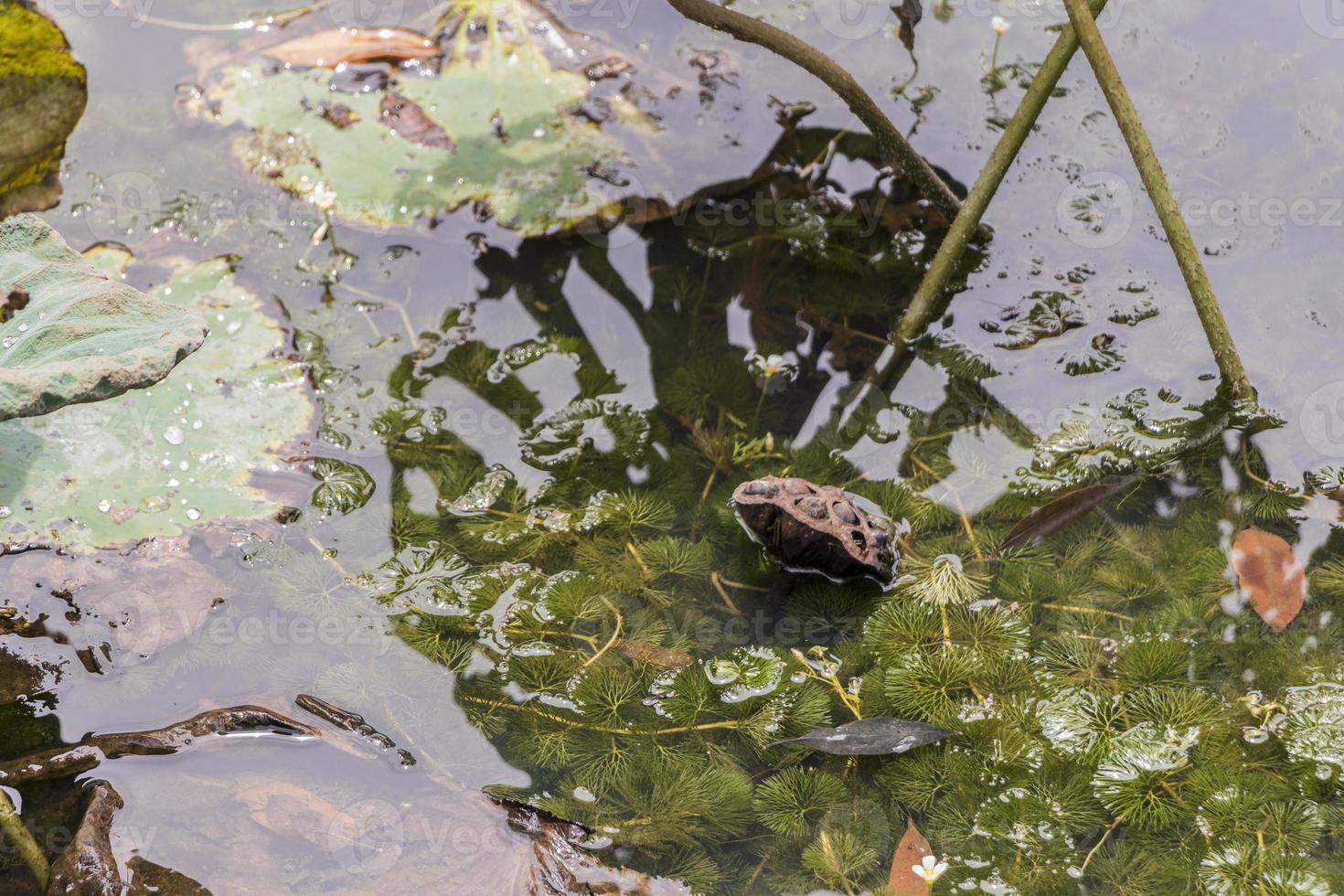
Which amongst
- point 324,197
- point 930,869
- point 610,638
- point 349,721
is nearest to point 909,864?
point 930,869

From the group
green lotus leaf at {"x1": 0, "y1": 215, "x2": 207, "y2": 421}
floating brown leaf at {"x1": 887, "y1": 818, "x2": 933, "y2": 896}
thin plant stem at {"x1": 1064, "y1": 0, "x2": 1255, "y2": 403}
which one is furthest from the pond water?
green lotus leaf at {"x1": 0, "y1": 215, "x2": 207, "y2": 421}

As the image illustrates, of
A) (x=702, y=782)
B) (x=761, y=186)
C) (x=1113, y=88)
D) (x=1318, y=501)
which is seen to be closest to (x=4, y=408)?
(x=702, y=782)

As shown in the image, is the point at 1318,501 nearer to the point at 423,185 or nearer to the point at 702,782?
the point at 702,782

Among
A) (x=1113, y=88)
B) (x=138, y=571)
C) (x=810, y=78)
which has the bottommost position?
(x=138, y=571)

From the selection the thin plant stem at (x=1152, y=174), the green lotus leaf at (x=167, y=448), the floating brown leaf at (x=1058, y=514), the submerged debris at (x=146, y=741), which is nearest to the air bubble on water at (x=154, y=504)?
the green lotus leaf at (x=167, y=448)

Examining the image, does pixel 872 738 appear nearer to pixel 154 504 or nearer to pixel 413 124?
pixel 154 504

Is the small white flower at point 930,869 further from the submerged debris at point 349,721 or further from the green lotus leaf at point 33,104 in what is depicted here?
the green lotus leaf at point 33,104
